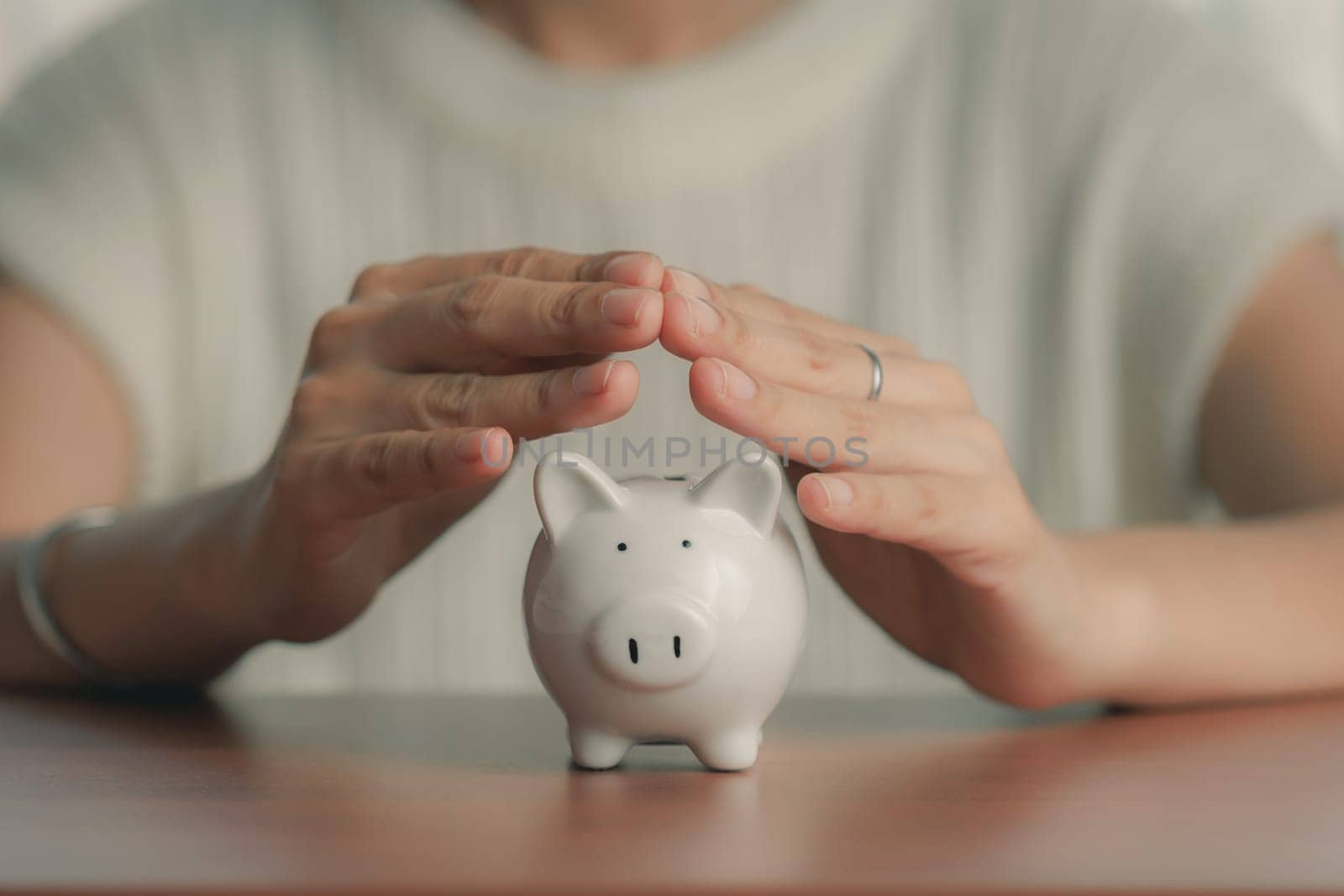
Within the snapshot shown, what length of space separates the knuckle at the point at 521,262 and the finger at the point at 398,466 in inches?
4.4

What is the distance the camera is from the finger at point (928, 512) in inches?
19.9

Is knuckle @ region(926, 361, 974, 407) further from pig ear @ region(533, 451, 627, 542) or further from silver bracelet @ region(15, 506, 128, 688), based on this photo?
silver bracelet @ region(15, 506, 128, 688)

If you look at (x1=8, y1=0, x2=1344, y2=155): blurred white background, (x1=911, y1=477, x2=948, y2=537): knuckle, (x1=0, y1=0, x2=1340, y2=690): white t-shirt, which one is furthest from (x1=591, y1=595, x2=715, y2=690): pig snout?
(x1=8, y1=0, x2=1344, y2=155): blurred white background

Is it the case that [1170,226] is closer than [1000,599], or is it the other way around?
[1000,599]

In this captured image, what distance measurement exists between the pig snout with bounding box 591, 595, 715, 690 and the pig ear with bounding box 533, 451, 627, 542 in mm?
48

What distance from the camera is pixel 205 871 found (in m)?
0.37

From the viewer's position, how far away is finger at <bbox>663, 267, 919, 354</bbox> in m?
0.55

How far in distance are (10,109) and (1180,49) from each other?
111 centimetres

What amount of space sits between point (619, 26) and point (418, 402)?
76 centimetres

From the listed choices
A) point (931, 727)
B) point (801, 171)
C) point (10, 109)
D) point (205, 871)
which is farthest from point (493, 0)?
point (205, 871)

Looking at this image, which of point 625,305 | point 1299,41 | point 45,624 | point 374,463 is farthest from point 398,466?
point 1299,41

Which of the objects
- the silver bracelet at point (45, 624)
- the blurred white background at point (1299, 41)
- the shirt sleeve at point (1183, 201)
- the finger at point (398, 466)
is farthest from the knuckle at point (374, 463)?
the blurred white background at point (1299, 41)

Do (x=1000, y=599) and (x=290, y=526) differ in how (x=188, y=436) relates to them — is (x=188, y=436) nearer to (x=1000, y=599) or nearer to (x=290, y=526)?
(x=290, y=526)

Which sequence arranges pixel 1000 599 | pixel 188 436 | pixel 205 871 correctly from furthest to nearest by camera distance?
pixel 188 436 < pixel 1000 599 < pixel 205 871
